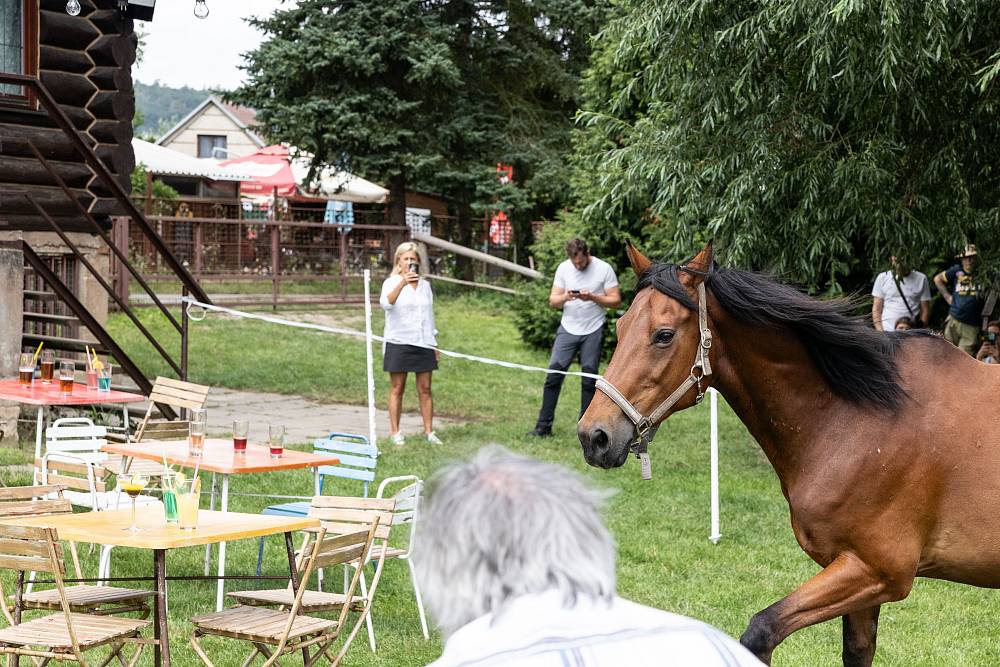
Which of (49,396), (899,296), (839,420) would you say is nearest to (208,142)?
(899,296)

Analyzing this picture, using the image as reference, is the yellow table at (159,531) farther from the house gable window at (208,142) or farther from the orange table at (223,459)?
the house gable window at (208,142)

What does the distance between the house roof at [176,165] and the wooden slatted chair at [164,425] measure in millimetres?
21295

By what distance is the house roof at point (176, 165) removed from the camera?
97.6 ft

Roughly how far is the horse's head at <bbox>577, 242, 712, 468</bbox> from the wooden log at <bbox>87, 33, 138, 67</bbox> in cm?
960

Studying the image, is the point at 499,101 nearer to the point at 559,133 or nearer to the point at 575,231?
the point at 559,133

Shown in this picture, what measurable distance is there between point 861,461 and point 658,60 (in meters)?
5.95

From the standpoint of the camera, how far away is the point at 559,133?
25594 millimetres

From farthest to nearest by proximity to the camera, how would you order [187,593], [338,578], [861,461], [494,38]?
[494,38]
[338,578]
[187,593]
[861,461]

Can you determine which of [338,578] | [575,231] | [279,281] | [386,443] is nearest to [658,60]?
[386,443]

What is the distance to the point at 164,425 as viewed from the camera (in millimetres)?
7762

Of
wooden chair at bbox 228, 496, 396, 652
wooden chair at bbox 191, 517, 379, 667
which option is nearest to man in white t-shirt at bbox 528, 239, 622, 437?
wooden chair at bbox 228, 496, 396, 652

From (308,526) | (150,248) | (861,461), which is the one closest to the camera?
(861,461)

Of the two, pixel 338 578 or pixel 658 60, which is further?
pixel 658 60

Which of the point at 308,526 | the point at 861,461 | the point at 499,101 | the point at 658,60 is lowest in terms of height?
the point at 308,526
